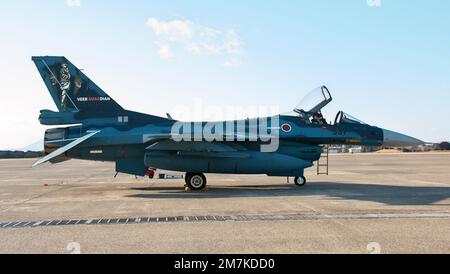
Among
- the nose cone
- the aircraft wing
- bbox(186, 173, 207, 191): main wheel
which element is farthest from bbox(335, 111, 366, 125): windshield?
the aircraft wing


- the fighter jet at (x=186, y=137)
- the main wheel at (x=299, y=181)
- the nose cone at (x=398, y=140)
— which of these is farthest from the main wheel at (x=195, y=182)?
the nose cone at (x=398, y=140)

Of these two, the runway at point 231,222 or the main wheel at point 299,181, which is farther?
the main wheel at point 299,181

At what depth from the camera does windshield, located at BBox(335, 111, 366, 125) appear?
50.4ft

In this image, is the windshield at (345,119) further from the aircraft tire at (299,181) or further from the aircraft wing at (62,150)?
the aircraft wing at (62,150)

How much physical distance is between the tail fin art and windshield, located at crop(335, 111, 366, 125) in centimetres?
811

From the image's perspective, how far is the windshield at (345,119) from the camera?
50.4 ft

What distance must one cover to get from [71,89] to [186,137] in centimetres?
477

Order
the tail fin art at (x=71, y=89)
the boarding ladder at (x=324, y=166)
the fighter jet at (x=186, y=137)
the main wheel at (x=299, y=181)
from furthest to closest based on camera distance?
the boarding ladder at (x=324, y=166) < the main wheel at (x=299, y=181) < the tail fin art at (x=71, y=89) < the fighter jet at (x=186, y=137)

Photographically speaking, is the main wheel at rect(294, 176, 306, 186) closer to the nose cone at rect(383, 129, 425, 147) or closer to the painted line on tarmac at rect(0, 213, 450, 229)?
the nose cone at rect(383, 129, 425, 147)

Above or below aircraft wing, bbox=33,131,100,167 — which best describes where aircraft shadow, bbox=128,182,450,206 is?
below

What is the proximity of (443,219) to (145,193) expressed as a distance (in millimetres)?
8681

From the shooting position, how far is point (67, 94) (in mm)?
14672
